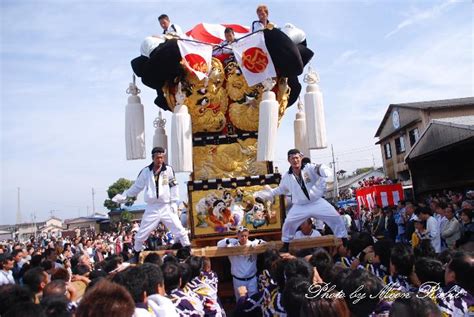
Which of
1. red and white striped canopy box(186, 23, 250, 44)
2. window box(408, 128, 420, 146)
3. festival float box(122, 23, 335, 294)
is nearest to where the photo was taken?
festival float box(122, 23, 335, 294)

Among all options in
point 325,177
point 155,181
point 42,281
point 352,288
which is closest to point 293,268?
point 352,288

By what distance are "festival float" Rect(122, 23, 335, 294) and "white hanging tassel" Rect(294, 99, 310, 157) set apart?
4.2 inches

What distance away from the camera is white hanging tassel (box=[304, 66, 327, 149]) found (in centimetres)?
697

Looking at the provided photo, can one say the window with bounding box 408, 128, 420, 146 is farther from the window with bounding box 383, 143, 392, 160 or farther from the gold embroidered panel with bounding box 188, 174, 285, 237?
the gold embroidered panel with bounding box 188, 174, 285, 237

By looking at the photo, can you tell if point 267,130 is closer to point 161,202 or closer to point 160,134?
point 161,202

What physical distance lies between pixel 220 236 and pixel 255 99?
7.98ft

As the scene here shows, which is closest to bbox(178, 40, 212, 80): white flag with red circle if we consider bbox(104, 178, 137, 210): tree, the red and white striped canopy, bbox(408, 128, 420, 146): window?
the red and white striped canopy

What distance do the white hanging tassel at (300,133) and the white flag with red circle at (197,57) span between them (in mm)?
2035

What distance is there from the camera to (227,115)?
759 cm

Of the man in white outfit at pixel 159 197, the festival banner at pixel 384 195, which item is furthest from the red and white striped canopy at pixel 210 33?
the festival banner at pixel 384 195

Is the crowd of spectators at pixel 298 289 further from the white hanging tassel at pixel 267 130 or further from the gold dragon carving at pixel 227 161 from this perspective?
the gold dragon carving at pixel 227 161

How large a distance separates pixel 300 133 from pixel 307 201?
2.35 meters

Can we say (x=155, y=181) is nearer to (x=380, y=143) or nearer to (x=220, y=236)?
(x=220, y=236)

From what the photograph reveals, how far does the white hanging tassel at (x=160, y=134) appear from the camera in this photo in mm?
8164
